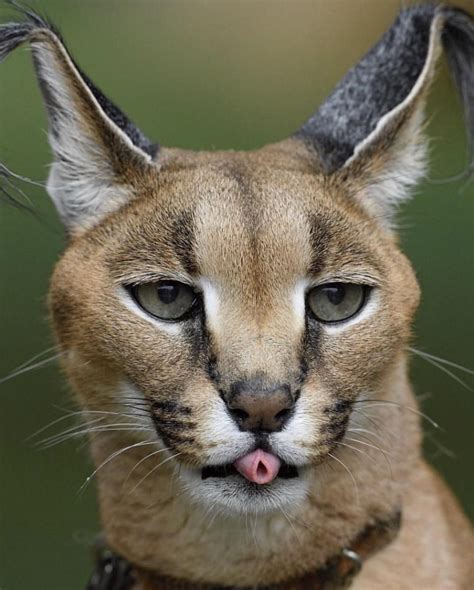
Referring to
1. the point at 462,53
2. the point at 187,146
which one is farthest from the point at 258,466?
the point at 187,146

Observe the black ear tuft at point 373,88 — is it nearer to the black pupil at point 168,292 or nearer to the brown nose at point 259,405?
the black pupil at point 168,292

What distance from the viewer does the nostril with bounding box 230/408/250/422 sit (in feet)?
9.91

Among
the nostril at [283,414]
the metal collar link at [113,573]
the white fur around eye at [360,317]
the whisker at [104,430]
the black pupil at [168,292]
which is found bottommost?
the metal collar link at [113,573]

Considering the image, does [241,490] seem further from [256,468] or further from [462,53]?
[462,53]

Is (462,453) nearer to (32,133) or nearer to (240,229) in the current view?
(32,133)

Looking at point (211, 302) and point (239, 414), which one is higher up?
point (211, 302)

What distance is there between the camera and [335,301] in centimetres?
333

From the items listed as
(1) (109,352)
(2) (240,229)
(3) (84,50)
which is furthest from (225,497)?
(3) (84,50)

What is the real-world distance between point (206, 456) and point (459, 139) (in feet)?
11.3

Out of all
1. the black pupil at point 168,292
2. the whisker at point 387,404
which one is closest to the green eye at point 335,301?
the whisker at point 387,404

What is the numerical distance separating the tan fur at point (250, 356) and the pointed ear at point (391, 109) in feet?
0.39

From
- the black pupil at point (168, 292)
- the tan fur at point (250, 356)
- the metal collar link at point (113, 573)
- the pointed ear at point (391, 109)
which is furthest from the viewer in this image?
the metal collar link at point (113, 573)

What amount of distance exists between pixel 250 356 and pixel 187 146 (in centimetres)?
467

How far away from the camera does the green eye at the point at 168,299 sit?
3.25 metres
